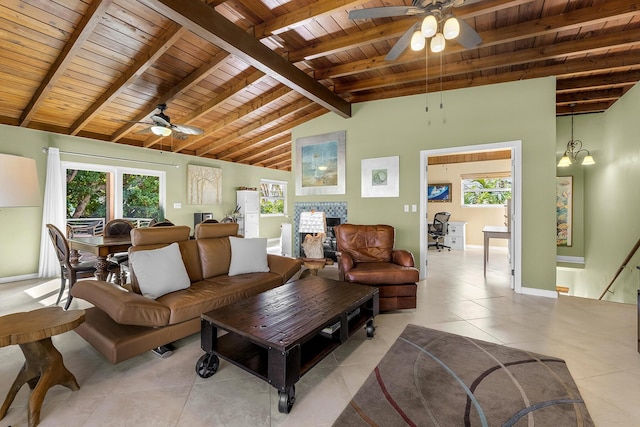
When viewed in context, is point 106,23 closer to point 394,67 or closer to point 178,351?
point 178,351

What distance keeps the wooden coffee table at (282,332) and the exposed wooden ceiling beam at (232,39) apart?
243 cm

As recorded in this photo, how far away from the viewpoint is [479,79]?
162 inches

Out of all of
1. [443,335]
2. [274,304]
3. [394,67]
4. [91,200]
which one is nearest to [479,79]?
[394,67]

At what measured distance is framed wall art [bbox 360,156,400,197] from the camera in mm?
4738

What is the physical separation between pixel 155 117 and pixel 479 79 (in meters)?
4.79

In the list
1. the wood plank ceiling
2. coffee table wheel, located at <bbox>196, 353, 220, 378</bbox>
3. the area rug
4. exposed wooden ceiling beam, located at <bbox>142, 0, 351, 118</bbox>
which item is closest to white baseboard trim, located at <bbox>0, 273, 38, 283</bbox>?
the wood plank ceiling

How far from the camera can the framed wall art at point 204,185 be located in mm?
6668

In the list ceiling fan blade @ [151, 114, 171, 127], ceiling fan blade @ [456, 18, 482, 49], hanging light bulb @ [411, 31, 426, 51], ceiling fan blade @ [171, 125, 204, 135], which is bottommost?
ceiling fan blade @ [171, 125, 204, 135]

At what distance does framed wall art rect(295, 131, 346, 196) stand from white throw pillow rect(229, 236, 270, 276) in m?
2.41

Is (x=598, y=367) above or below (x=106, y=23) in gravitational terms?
below

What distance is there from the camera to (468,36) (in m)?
2.37

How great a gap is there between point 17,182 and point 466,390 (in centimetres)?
312

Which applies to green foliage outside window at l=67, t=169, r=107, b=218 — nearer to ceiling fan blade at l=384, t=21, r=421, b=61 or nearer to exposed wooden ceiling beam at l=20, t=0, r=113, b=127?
exposed wooden ceiling beam at l=20, t=0, r=113, b=127

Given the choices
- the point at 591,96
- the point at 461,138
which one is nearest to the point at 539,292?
the point at 461,138
